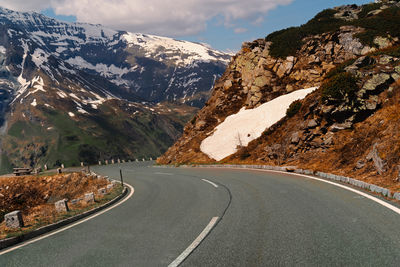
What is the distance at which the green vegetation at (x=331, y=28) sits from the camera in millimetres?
35906

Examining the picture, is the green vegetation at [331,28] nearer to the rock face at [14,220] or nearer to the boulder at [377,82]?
the boulder at [377,82]

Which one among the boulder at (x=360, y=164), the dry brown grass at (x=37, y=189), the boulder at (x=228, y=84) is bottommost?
the dry brown grass at (x=37, y=189)

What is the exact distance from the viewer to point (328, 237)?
6.18m

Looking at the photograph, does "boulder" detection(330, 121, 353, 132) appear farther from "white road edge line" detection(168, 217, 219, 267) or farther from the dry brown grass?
the dry brown grass

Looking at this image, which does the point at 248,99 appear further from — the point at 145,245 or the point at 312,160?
the point at 145,245

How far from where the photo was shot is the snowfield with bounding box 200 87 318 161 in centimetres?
3538

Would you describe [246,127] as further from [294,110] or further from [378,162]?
[378,162]

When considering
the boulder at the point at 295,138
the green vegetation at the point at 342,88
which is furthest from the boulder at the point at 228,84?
the green vegetation at the point at 342,88

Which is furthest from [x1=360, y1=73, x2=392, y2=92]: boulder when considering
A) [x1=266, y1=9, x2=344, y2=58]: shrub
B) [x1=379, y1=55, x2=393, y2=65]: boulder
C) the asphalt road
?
[x1=266, y1=9, x2=344, y2=58]: shrub

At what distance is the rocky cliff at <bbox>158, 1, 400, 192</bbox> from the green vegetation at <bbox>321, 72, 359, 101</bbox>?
0.06m

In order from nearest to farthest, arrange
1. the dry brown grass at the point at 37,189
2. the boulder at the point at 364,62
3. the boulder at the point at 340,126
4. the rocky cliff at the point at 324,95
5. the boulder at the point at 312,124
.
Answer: the rocky cliff at the point at 324,95 → the boulder at the point at 340,126 → the boulder at the point at 312,124 → the boulder at the point at 364,62 → the dry brown grass at the point at 37,189

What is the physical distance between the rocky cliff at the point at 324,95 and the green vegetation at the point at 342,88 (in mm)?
61

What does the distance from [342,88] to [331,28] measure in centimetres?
2409

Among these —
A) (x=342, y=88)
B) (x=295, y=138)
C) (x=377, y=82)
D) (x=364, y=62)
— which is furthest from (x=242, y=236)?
(x=364, y=62)
